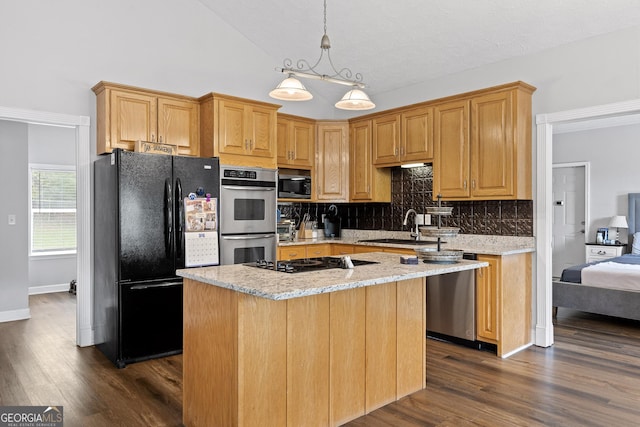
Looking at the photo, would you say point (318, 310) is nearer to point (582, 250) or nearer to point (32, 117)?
point (32, 117)

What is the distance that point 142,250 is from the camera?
144 inches

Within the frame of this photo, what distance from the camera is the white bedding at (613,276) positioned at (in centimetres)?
470

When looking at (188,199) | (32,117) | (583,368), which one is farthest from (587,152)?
(32,117)

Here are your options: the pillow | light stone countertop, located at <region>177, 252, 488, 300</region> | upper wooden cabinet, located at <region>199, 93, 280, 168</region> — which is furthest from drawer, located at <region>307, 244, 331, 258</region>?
the pillow

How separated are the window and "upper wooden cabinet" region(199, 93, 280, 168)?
378cm

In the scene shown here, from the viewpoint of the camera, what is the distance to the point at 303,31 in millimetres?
4773

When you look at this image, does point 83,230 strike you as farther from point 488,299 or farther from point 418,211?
point 488,299

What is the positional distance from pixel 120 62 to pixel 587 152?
7.13 meters

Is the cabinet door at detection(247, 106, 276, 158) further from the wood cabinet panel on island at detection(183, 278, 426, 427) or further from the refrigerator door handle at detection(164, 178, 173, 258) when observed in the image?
the wood cabinet panel on island at detection(183, 278, 426, 427)

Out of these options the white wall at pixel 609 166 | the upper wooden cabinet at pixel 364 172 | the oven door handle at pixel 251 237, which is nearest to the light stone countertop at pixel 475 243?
the oven door handle at pixel 251 237

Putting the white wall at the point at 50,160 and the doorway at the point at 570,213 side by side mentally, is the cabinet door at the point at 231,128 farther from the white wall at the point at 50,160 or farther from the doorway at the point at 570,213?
the doorway at the point at 570,213

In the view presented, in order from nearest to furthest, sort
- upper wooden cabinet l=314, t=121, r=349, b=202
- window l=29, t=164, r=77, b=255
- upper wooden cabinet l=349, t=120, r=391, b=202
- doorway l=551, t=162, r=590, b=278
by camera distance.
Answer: upper wooden cabinet l=349, t=120, r=391, b=202 → upper wooden cabinet l=314, t=121, r=349, b=202 → window l=29, t=164, r=77, b=255 → doorway l=551, t=162, r=590, b=278

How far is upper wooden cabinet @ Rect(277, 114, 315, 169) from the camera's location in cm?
521

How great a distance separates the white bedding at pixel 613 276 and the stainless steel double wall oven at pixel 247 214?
349 cm
